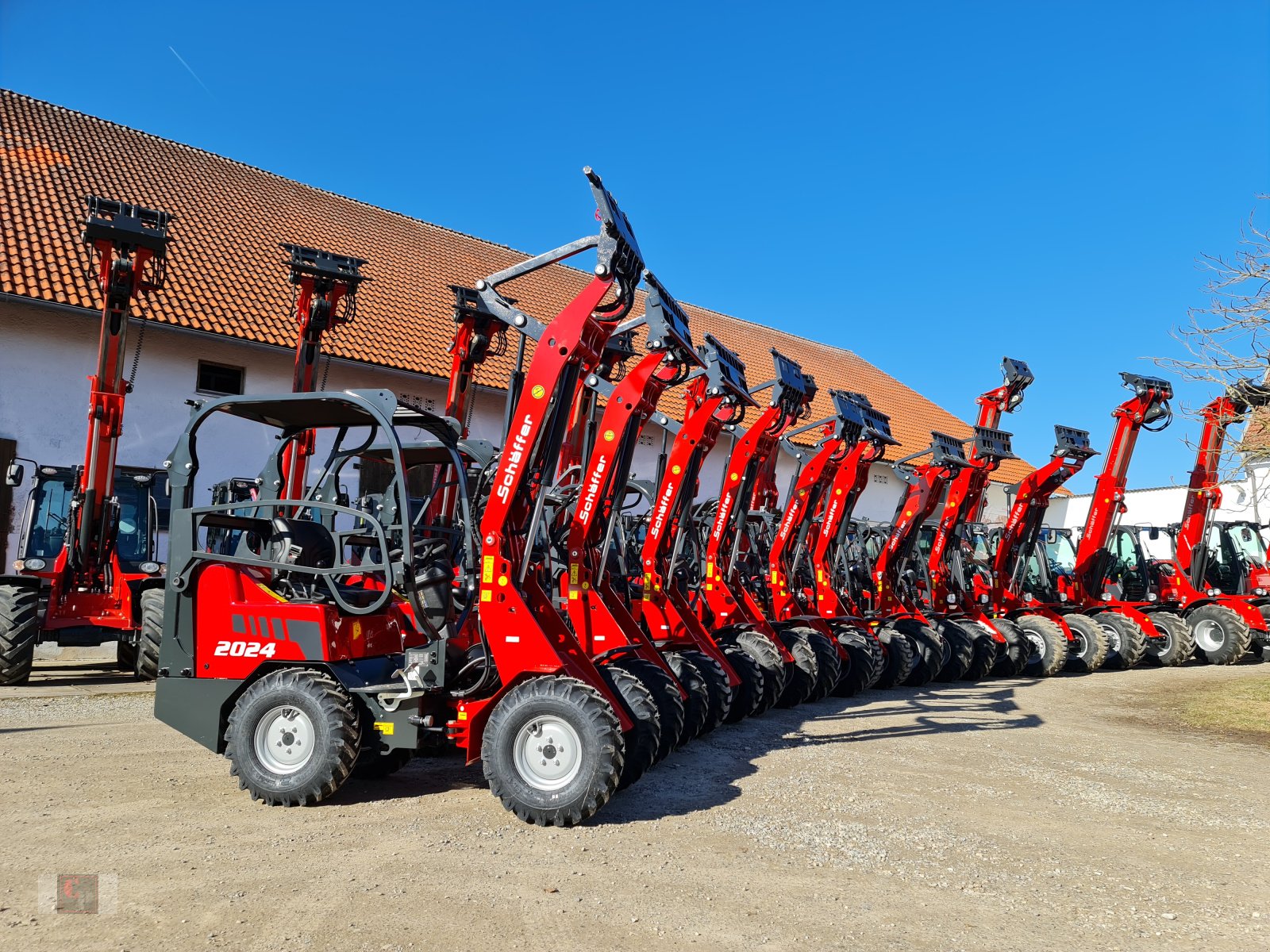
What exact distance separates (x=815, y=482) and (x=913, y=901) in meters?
7.94

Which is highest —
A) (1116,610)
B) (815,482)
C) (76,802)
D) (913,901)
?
(815,482)

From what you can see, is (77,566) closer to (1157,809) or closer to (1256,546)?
(1157,809)

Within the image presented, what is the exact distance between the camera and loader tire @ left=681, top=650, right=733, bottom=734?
8445 millimetres

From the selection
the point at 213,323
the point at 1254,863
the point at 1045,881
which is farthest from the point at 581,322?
the point at 213,323

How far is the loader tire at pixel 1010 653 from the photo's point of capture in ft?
46.9

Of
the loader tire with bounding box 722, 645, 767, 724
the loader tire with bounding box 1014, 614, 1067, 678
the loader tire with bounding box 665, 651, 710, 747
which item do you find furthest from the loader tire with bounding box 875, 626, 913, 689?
the loader tire with bounding box 665, 651, 710, 747

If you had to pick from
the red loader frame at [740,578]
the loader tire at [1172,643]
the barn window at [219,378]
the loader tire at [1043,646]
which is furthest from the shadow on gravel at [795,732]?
the barn window at [219,378]

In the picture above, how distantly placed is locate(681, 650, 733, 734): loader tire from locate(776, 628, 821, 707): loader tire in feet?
6.66

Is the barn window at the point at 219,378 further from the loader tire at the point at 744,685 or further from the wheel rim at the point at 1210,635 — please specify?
the wheel rim at the point at 1210,635

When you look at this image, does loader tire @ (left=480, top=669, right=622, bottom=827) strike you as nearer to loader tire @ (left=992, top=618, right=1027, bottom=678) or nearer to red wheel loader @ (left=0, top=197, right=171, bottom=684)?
red wheel loader @ (left=0, top=197, right=171, bottom=684)

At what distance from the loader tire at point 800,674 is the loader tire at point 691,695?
257cm

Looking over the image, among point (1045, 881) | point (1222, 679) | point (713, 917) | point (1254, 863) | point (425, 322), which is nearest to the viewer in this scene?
point (713, 917)

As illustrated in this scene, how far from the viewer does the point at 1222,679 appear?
48.8 ft

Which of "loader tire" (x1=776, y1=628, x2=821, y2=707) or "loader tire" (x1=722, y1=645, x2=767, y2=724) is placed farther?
"loader tire" (x1=776, y1=628, x2=821, y2=707)
